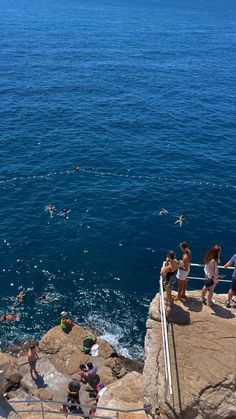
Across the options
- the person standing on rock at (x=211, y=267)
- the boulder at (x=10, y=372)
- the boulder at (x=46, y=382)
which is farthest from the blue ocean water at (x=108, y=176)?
the person standing on rock at (x=211, y=267)

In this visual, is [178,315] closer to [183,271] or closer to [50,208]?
[183,271]

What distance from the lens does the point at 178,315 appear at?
1833cm

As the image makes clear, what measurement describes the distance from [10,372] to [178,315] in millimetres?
11886

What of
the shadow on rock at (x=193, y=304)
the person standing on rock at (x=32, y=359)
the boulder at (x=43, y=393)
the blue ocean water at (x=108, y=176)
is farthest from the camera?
the blue ocean water at (x=108, y=176)

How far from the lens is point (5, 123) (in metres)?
58.3

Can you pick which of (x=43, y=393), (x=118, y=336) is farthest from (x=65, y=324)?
(x=43, y=393)

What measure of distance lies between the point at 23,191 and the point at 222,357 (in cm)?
3186

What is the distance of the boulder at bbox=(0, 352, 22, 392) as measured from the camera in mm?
23453

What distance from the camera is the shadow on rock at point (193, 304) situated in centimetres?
1883

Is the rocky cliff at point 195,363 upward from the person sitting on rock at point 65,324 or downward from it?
upward

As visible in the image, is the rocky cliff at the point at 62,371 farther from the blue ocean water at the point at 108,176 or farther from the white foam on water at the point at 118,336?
the blue ocean water at the point at 108,176

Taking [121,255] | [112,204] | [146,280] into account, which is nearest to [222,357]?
[146,280]

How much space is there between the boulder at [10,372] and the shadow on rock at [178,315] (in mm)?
10303

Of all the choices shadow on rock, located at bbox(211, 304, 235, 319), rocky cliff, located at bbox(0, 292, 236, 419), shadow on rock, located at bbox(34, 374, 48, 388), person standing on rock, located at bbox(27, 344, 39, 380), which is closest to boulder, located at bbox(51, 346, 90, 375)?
rocky cliff, located at bbox(0, 292, 236, 419)
